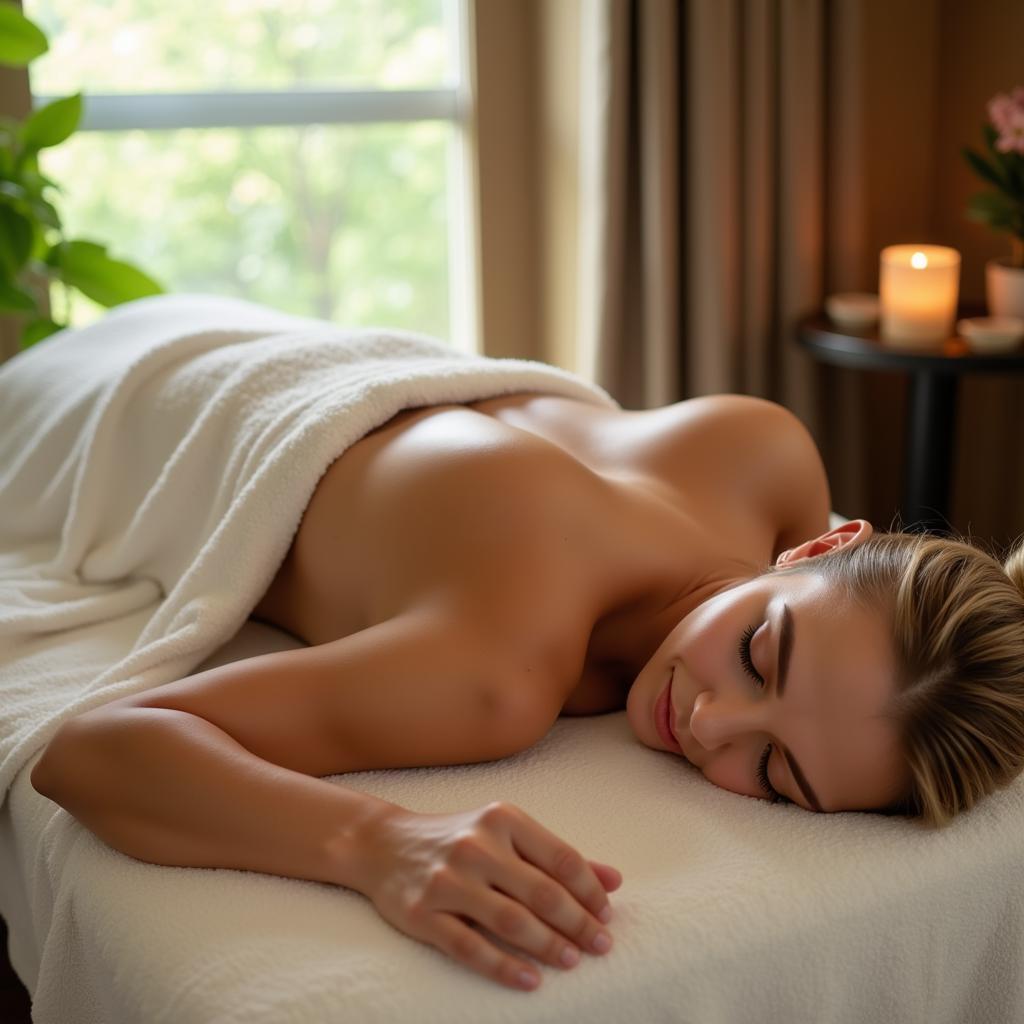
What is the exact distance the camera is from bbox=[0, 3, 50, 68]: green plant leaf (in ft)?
7.18

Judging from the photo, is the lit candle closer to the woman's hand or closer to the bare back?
the bare back

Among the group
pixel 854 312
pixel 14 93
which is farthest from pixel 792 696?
pixel 14 93

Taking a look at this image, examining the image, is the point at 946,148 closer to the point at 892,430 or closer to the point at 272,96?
the point at 892,430

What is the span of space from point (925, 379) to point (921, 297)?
159mm

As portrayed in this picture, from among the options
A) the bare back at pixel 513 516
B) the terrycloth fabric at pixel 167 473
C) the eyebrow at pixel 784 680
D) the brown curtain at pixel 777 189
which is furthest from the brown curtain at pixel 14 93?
the eyebrow at pixel 784 680

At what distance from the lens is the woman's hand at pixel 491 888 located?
95 centimetres

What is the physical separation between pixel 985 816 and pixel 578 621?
420 mm

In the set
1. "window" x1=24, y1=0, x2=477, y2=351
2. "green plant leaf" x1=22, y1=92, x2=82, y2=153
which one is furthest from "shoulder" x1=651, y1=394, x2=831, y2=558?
"window" x1=24, y1=0, x2=477, y2=351

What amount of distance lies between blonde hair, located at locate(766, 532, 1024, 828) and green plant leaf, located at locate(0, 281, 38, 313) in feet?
5.54

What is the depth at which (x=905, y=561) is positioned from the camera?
3.92 feet

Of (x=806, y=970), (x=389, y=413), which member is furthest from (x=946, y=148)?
(x=806, y=970)

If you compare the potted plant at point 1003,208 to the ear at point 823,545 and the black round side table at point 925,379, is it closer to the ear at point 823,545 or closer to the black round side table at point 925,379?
the black round side table at point 925,379

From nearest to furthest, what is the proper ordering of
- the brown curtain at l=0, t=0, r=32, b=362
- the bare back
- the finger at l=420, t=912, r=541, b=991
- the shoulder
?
the finger at l=420, t=912, r=541, b=991, the bare back, the shoulder, the brown curtain at l=0, t=0, r=32, b=362

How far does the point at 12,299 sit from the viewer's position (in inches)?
89.7
